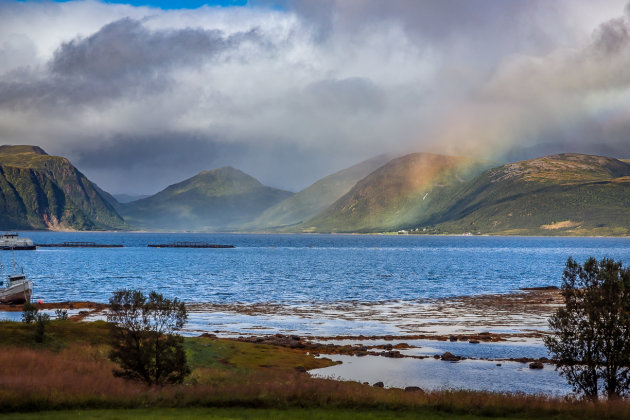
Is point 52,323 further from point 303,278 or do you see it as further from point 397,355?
point 303,278

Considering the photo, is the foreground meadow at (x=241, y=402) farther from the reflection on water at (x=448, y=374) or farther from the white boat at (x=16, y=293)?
the white boat at (x=16, y=293)

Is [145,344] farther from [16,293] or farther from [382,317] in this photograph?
[16,293]

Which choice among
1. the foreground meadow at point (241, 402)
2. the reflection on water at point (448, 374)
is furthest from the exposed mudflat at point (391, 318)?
the foreground meadow at point (241, 402)

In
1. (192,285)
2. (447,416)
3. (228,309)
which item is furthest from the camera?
(192,285)

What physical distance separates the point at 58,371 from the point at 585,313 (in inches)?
1266

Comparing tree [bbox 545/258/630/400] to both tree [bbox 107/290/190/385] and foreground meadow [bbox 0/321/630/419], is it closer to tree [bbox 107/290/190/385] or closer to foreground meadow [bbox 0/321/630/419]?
foreground meadow [bbox 0/321/630/419]

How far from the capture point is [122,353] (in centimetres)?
3212

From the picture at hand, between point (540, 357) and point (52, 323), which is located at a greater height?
point (52, 323)

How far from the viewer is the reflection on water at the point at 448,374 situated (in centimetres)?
4128

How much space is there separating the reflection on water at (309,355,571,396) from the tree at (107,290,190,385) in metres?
14.7

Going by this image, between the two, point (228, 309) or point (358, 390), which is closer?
point (358, 390)

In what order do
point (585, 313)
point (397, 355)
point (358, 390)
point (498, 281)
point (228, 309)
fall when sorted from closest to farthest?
point (358, 390) → point (585, 313) → point (397, 355) → point (228, 309) → point (498, 281)

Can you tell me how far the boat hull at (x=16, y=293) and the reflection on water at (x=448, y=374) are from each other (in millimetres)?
60638

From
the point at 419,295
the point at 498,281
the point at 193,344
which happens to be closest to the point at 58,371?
the point at 193,344
